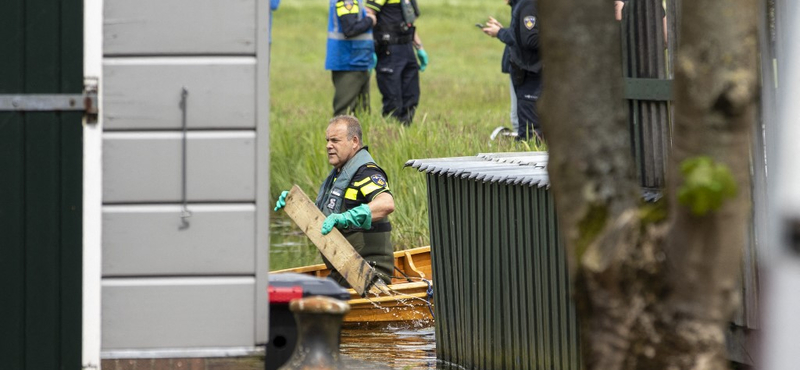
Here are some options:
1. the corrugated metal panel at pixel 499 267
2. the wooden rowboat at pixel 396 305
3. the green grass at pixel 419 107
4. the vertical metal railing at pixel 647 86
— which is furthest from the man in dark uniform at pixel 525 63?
the vertical metal railing at pixel 647 86

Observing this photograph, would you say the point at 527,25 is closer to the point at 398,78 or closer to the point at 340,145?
the point at 398,78

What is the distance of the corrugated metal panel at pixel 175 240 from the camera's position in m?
5.25

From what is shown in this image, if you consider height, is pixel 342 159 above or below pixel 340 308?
above

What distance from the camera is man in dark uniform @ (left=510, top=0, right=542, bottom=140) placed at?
12562 mm

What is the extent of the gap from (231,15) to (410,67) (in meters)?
10.8

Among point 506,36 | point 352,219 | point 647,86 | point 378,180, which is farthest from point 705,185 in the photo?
point 506,36

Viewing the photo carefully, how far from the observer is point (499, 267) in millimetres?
7055

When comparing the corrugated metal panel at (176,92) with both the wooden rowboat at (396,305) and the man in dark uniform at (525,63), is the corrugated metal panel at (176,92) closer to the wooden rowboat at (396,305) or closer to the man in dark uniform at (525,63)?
the wooden rowboat at (396,305)

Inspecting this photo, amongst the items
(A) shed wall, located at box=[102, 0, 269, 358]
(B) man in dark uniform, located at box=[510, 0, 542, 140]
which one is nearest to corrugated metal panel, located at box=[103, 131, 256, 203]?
(A) shed wall, located at box=[102, 0, 269, 358]

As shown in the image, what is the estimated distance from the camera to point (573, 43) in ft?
11.8

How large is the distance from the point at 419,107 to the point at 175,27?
42.4 ft

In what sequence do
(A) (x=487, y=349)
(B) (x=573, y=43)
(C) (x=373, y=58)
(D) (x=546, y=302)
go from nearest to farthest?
(B) (x=573, y=43)
(D) (x=546, y=302)
(A) (x=487, y=349)
(C) (x=373, y=58)

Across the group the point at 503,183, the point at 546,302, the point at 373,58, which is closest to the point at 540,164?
the point at 503,183
